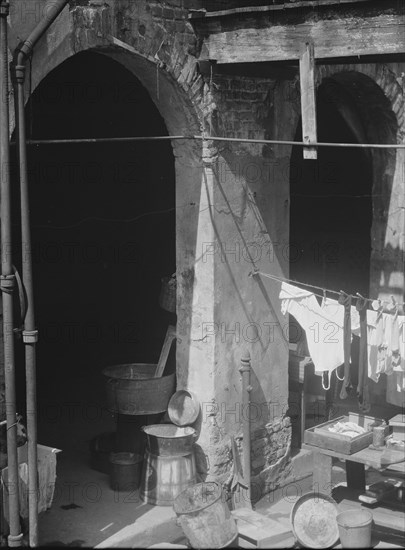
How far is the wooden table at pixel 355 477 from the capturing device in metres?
7.86

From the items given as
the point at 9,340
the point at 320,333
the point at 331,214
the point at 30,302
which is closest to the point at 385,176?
the point at 331,214

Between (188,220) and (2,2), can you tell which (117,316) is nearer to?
(188,220)

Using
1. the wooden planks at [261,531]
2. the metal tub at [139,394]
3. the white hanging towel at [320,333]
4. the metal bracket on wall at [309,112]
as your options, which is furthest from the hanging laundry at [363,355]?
the metal tub at [139,394]

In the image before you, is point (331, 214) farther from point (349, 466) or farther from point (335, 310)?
point (349, 466)

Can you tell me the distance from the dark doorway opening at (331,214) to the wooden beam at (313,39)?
Answer: 3328 mm

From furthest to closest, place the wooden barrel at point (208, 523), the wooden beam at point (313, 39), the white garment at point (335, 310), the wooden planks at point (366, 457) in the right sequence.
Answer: the white garment at point (335, 310)
the wooden planks at point (366, 457)
the wooden barrel at point (208, 523)
the wooden beam at point (313, 39)

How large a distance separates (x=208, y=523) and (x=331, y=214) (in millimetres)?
6224

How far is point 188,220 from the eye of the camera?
8500 millimetres

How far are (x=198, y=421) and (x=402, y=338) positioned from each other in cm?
229

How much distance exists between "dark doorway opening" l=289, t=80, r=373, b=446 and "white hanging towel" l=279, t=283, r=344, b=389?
2738 mm

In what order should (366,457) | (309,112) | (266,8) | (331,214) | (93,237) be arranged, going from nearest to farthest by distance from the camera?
1. (309,112)
2. (266,8)
3. (366,457)
4. (331,214)
5. (93,237)

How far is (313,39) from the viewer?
7.44 metres

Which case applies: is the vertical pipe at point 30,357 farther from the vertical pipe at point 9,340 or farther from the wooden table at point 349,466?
the wooden table at point 349,466

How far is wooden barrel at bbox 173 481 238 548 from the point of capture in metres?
7.36
